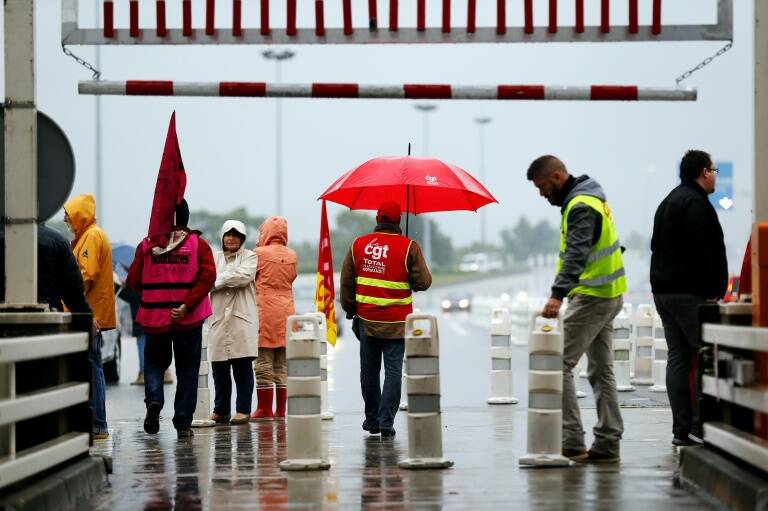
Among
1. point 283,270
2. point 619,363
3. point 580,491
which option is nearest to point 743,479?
point 580,491

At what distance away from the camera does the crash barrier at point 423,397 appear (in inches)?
419

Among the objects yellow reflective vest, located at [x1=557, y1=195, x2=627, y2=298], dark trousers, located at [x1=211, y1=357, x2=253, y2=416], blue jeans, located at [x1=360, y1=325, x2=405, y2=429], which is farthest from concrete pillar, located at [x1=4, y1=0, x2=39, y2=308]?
dark trousers, located at [x1=211, y1=357, x2=253, y2=416]

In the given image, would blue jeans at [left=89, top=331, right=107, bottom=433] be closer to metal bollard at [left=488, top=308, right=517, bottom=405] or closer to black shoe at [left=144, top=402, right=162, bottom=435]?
black shoe at [left=144, top=402, right=162, bottom=435]

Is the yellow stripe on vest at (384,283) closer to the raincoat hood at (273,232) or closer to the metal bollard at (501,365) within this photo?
the raincoat hood at (273,232)

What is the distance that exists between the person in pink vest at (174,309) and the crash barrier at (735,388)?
503 cm

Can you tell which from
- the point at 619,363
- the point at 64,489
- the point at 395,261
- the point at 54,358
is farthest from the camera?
the point at 619,363

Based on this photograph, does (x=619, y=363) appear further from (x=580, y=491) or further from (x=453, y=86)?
(x=580, y=491)

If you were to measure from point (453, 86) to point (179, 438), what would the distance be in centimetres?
397

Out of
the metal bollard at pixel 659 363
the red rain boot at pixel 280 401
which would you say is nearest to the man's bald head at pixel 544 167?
the red rain boot at pixel 280 401

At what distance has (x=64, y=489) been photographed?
8.84 m

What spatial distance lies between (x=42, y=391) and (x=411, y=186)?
7.16m

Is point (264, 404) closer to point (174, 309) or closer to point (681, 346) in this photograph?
point (174, 309)

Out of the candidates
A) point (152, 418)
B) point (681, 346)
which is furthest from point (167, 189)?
point (681, 346)

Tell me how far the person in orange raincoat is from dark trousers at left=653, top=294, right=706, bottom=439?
5077mm
